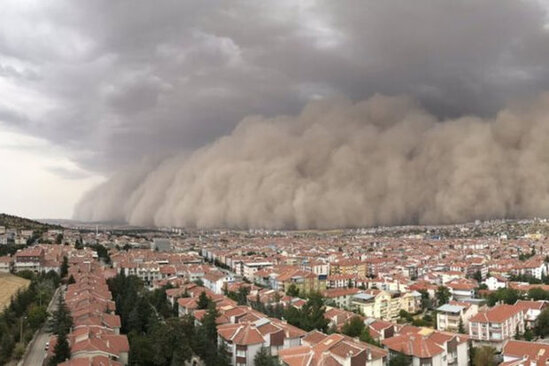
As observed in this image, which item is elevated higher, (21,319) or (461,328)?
(21,319)

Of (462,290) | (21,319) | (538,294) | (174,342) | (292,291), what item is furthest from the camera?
(292,291)

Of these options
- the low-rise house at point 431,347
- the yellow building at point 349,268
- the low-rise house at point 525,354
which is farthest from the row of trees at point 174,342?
the yellow building at point 349,268

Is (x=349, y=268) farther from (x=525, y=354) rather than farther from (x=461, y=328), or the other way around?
(x=525, y=354)

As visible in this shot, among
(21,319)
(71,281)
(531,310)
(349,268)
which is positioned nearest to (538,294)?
(531,310)

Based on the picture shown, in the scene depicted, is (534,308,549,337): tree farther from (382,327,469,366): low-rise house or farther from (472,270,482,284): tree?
(472,270,482,284): tree

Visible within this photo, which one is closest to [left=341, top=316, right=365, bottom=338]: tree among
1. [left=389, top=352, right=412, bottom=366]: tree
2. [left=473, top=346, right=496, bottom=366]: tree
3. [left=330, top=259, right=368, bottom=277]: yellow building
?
[left=389, top=352, right=412, bottom=366]: tree

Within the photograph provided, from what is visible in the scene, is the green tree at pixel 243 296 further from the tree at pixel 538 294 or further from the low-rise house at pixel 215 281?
the tree at pixel 538 294
